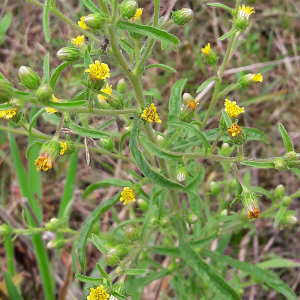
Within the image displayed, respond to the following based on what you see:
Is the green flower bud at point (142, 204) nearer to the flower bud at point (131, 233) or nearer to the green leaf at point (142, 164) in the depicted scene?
the flower bud at point (131, 233)

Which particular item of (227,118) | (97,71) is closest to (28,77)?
(97,71)

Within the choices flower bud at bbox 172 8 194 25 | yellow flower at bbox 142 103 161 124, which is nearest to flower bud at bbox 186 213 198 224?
yellow flower at bbox 142 103 161 124

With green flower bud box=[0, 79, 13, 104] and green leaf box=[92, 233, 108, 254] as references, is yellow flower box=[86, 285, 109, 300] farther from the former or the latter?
green flower bud box=[0, 79, 13, 104]

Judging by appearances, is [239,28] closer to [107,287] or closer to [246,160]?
[246,160]

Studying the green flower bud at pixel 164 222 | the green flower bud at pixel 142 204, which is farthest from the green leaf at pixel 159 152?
the green flower bud at pixel 142 204

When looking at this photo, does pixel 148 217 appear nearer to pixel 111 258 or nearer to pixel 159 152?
pixel 111 258

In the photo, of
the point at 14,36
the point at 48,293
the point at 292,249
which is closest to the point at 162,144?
the point at 48,293
